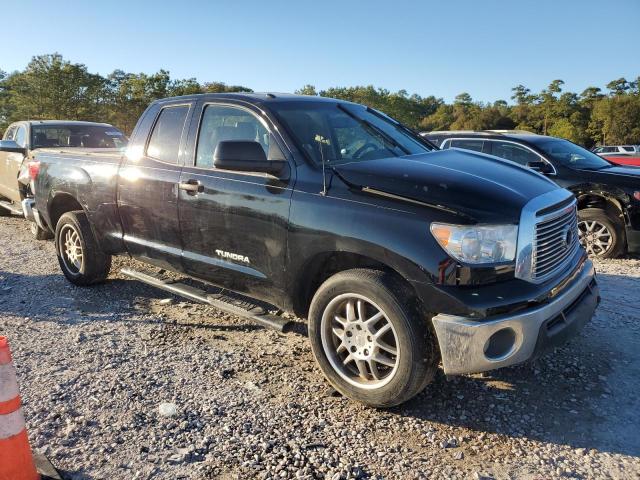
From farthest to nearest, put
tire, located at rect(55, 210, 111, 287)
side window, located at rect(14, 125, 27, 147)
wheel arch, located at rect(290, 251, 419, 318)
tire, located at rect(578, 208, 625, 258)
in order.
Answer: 1. side window, located at rect(14, 125, 27, 147)
2. tire, located at rect(578, 208, 625, 258)
3. tire, located at rect(55, 210, 111, 287)
4. wheel arch, located at rect(290, 251, 419, 318)

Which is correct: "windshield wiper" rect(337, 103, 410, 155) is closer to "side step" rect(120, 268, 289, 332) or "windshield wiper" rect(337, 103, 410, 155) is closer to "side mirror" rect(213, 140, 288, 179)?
"side mirror" rect(213, 140, 288, 179)

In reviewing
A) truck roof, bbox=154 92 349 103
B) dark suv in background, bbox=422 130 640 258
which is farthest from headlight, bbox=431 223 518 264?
dark suv in background, bbox=422 130 640 258

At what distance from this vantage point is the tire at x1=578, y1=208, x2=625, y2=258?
6.65 m

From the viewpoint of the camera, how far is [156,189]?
4309mm

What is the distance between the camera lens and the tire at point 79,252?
17.4ft

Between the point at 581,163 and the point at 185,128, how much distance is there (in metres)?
5.70

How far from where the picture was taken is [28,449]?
2383 millimetres

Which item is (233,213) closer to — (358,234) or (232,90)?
(358,234)

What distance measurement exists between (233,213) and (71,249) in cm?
286

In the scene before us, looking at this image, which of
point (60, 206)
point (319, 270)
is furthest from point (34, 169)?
point (319, 270)

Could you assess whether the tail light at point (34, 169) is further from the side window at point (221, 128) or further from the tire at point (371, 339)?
the tire at point (371, 339)

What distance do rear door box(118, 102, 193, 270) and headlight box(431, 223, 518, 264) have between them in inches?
91.3

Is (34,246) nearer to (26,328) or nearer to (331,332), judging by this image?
(26,328)

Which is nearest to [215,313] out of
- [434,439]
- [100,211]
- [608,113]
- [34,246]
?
[100,211]
